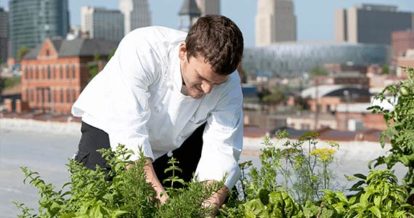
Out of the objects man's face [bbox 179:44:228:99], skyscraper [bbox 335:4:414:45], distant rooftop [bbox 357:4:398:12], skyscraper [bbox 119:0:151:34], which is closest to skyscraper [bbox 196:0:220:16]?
skyscraper [bbox 119:0:151:34]

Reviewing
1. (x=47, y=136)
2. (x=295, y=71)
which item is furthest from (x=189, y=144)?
(x=295, y=71)

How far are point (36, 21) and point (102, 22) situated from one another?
918cm

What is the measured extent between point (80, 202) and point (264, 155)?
477 mm

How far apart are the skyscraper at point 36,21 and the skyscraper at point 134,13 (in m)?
12.7

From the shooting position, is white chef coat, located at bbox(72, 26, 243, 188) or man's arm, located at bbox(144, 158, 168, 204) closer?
man's arm, located at bbox(144, 158, 168, 204)

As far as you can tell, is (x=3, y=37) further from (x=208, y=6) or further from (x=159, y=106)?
(x=159, y=106)

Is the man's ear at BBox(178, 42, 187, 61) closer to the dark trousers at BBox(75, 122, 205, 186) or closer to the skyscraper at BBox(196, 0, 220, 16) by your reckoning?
the dark trousers at BBox(75, 122, 205, 186)

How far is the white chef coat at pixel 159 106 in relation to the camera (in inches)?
51.1

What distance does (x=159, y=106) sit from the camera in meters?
1.38

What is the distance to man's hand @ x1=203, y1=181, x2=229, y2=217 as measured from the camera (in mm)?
1136

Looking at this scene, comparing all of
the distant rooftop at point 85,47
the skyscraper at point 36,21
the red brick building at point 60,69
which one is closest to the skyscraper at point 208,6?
the skyscraper at point 36,21

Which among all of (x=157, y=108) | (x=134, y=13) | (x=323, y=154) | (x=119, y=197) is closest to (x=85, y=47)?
(x=323, y=154)

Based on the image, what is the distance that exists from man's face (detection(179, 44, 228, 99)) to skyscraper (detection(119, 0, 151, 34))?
4442 inches

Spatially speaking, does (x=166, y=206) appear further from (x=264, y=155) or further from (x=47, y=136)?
(x=47, y=136)
